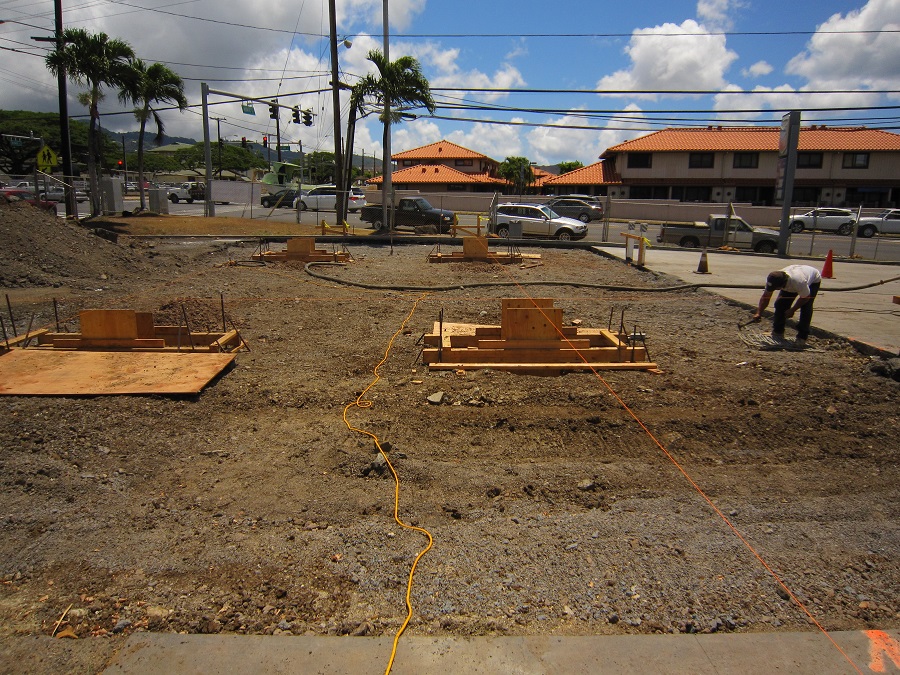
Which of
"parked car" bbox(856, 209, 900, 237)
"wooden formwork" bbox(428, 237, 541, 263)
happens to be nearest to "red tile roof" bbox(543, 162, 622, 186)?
"parked car" bbox(856, 209, 900, 237)

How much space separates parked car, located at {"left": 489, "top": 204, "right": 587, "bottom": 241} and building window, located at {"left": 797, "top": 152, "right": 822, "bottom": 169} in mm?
32981

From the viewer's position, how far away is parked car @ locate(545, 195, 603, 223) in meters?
40.6

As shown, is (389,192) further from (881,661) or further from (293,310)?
(881,661)

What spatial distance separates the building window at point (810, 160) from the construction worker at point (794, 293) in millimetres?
48242

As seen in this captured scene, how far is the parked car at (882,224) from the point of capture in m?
34.0

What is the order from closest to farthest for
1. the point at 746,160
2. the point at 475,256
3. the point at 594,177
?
the point at 475,256 < the point at 746,160 < the point at 594,177

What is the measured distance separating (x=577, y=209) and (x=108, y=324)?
1436 inches

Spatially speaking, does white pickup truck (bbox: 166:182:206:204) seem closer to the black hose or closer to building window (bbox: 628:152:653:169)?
building window (bbox: 628:152:653:169)

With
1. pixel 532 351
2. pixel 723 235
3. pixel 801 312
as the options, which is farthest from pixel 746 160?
pixel 532 351

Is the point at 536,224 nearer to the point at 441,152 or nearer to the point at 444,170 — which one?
the point at 444,170

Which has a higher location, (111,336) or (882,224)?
(882,224)

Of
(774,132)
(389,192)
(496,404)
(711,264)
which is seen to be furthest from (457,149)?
(496,404)

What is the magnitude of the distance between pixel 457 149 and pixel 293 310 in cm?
6214

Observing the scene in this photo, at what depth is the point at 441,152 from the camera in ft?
227
